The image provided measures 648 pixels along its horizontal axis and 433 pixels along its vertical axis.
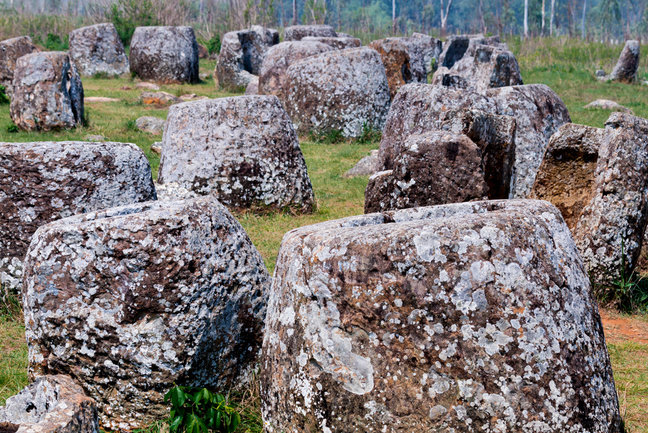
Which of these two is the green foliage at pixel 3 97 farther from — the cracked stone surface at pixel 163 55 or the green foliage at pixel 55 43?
the green foliage at pixel 55 43

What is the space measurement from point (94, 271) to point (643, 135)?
4702 mm

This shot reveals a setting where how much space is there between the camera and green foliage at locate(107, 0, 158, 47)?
27.0m

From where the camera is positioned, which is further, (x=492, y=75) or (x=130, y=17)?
(x=130, y=17)

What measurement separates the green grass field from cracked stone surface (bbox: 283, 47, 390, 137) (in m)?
0.46

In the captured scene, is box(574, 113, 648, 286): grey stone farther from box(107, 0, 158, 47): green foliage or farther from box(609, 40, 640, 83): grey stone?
box(107, 0, 158, 47): green foliage

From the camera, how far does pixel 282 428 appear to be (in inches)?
135

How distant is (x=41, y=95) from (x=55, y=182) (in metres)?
7.91

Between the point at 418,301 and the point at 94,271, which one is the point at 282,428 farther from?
the point at 94,271

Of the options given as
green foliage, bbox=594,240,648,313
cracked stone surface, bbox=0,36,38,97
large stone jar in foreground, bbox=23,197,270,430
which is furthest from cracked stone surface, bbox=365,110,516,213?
cracked stone surface, bbox=0,36,38,97

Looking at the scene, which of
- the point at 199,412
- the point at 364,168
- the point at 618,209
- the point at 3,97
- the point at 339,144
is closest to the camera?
the point at 199,412

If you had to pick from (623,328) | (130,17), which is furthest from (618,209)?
(130,17)

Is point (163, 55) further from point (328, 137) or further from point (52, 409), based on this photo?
point (52, 409)

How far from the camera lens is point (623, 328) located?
5.84 metres

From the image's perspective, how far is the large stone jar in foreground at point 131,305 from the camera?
383 cm
